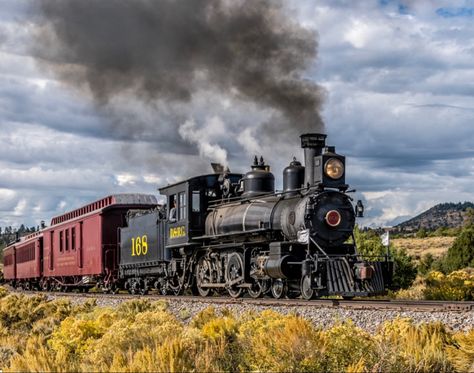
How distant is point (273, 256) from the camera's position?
17.2 meters

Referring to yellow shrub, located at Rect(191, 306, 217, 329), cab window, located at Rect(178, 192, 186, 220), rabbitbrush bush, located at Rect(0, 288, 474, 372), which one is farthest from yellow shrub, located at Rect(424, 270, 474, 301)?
rabbitbrush bush, located at Rect(0, 288, 474, 372)

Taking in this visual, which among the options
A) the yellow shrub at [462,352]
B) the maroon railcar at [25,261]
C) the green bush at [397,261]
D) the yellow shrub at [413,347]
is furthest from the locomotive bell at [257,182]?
the maroon railcar at [25,261]

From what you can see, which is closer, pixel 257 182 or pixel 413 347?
pixel 413 347

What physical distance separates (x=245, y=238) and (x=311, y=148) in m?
3.16

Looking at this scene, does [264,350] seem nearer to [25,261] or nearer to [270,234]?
[270,234]

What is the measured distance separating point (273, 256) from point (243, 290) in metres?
2.46

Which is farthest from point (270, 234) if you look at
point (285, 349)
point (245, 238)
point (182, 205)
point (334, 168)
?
point (285, 349)

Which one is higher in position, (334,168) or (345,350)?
(334,168)

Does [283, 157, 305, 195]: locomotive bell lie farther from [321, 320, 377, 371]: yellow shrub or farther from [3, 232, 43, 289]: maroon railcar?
[3, 232, 43, 289]: maroon railcar

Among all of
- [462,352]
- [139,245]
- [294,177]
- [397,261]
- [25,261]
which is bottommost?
[462,352]

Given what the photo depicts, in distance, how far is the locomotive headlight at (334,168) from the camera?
17266 mm

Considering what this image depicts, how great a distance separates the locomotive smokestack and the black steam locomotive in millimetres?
24

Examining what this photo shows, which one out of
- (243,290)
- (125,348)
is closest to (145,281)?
(243,290)

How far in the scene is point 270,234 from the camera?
18.2 meters
